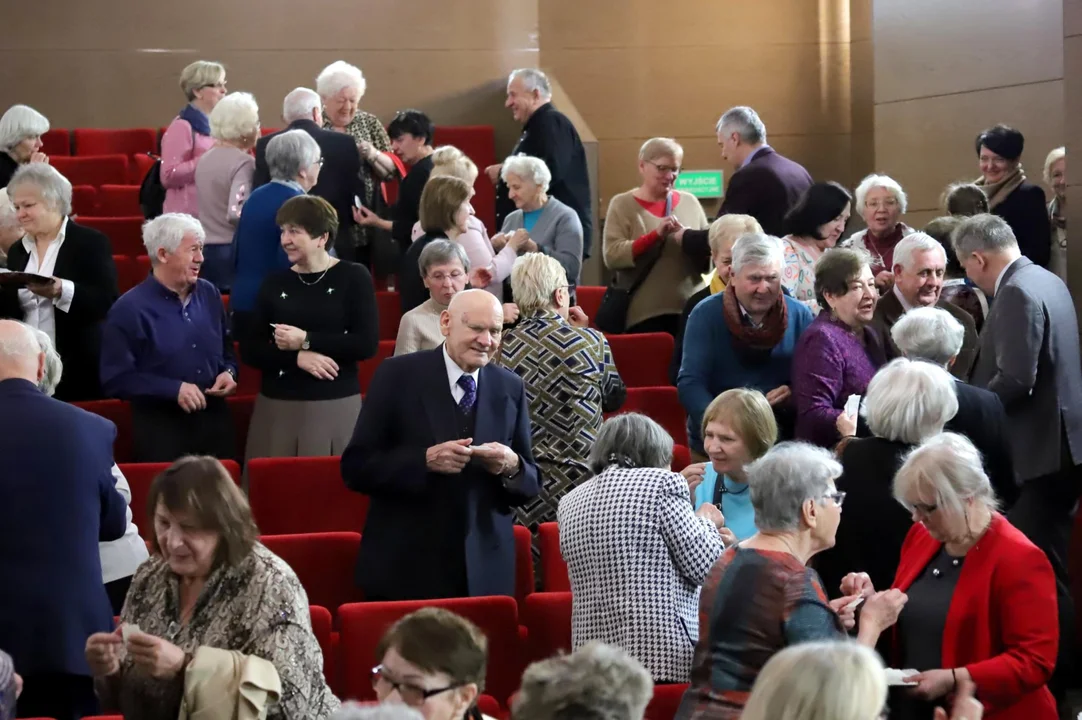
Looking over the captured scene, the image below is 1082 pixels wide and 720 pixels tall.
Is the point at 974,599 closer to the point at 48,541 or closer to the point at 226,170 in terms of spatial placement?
the point at 48,541

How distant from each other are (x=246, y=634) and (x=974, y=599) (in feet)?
5.22

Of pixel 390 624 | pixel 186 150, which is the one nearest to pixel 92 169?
pixel 186 150

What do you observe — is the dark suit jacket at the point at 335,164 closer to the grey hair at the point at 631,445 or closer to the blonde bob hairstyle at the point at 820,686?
the grey hair at the point at 631,445

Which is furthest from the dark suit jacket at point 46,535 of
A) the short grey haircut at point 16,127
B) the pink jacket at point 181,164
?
the short grey haircut at point 16,127

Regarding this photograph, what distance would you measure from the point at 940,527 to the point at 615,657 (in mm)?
1245

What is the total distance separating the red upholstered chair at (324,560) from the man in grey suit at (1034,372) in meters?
2.16

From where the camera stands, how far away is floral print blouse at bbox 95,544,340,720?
2980 mm

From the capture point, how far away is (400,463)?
429 cm

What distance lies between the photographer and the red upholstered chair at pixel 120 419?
5766mm

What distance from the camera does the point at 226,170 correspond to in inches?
271

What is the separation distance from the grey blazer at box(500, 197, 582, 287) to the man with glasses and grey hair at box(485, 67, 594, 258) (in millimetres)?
756

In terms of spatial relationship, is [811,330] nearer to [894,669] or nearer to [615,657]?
[894,669]

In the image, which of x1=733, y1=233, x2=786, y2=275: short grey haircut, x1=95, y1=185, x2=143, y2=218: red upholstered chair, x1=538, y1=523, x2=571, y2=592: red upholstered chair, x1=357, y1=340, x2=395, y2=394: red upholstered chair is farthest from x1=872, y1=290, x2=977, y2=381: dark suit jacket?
x1=95, y1=185, x2=143, y2=218: red upholstered chair

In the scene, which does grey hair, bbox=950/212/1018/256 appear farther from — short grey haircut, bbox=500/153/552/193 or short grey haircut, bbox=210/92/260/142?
short grey haircut, bbox=210/92/260/142
